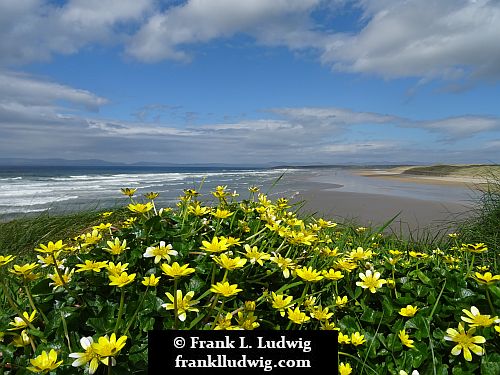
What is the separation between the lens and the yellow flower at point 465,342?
1.38 m

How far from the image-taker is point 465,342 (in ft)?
4.60

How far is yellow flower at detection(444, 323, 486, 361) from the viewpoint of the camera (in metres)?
1.38

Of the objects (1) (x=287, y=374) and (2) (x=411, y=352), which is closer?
(1) (x=287, y=374)

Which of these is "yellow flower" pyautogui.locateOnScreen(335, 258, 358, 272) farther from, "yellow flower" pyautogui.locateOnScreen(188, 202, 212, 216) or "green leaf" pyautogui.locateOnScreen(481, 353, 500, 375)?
"yellow flower" pyautogui.locateOnScreen(188, 202, 212, 216)

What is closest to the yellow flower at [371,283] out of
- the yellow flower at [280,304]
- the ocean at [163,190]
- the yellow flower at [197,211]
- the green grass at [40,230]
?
the yellow flower at [280,304]

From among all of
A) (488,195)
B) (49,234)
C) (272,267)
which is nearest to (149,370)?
(272,267)

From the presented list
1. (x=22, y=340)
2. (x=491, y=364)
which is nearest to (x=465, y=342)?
(x=491, y=364)

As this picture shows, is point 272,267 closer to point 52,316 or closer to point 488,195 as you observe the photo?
point 52,316

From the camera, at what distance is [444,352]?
5.08 ft

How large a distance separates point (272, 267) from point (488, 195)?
5.57 metres

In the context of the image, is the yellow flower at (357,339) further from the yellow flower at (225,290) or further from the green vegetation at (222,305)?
the yellow flower at (225,290)

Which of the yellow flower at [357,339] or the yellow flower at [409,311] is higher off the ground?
the yellow flower at [409,311]

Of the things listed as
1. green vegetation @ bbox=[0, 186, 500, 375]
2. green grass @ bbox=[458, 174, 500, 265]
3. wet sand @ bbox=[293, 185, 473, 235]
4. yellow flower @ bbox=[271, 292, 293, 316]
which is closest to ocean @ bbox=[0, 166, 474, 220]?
wet sand @ bbox=[293, 185, 473, 235]

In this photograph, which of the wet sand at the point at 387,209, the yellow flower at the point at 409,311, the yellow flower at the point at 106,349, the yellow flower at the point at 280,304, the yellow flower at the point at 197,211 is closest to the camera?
the yellow flower at the point at 106,349
